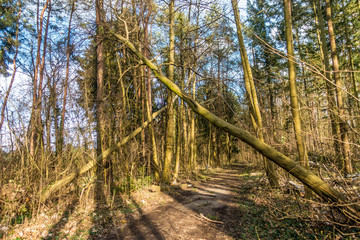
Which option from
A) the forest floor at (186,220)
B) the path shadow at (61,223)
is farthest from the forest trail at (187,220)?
the path shadow at (61,223)

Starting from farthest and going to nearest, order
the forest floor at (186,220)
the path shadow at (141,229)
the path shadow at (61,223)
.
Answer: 1. the path shadow at (141,229)
2. the path shadow at (61,223)
3. the forest floor at (186,220)

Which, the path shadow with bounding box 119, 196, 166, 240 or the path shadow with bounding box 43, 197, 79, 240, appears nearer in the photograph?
the path shadow with bounding box 43, 197, 79, 240

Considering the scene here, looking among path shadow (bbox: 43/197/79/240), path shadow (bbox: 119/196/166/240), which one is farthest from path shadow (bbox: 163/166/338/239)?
path shadow (bbox: 43/197/79/240)

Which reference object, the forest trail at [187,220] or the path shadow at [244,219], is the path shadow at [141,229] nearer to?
the forest trail at [187,220]

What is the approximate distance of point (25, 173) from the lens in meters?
4.97

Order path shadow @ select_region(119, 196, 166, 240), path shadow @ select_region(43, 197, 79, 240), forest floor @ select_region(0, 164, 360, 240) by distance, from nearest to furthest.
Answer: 1. forest floor @ select_region(0, 164, 360, 240)
2. path shadow @ select_region(43, 197, 79, 240)
3. path shadow @ select_region(119, 196, 166, 240)

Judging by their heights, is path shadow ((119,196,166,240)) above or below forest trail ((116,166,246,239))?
above

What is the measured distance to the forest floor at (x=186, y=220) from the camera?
3.88 m

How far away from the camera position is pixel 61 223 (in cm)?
469

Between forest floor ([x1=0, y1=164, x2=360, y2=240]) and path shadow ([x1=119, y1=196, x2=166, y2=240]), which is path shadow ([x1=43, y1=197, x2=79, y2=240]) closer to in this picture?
forest floor ([x1=0, y1=164, x2=360, y2=240])

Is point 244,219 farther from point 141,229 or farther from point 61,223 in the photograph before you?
point 61,223

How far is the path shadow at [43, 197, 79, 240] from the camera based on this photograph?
162 inches

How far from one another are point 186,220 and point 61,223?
3033 millimetres

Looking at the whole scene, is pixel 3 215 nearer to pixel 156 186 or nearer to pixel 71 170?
pixel 71 170
